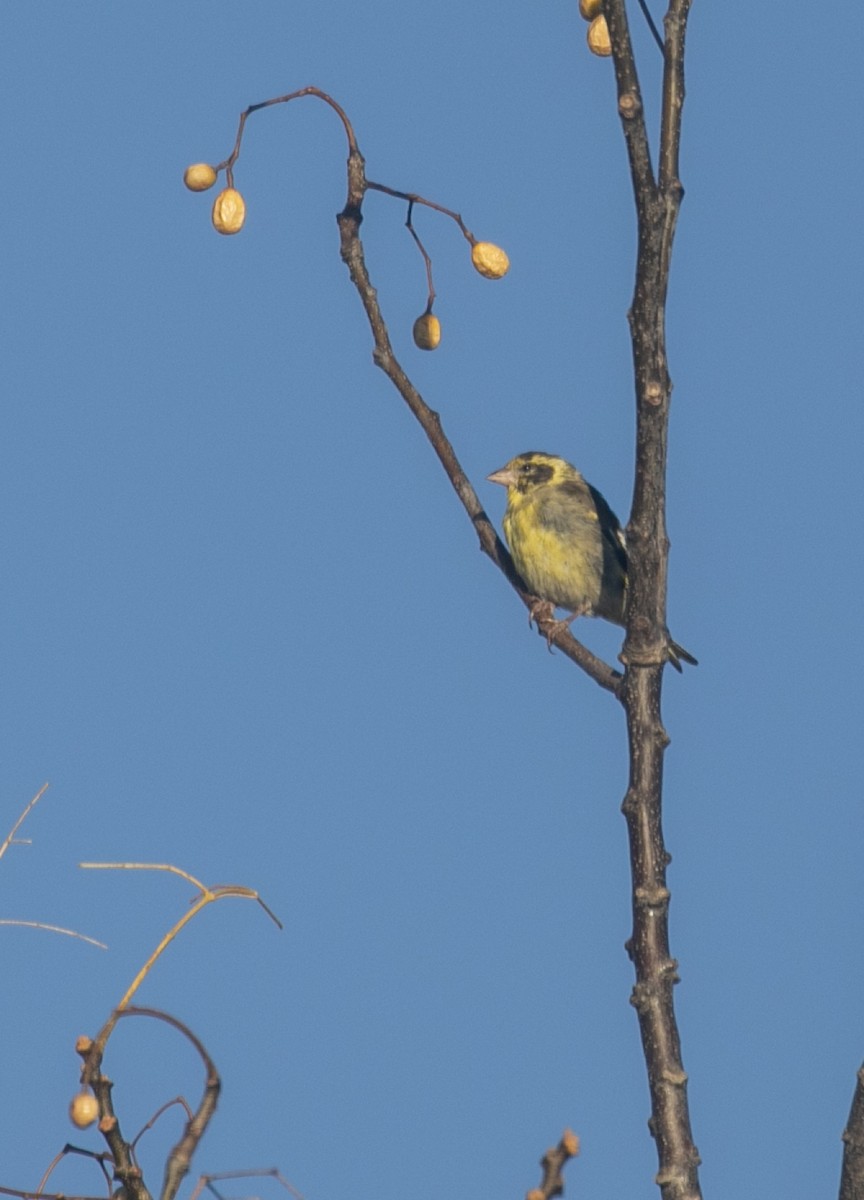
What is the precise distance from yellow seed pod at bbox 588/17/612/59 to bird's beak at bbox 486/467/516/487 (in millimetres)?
6497

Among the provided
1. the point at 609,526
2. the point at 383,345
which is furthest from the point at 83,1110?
the point at 609,526

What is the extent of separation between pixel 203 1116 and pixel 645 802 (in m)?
1.33

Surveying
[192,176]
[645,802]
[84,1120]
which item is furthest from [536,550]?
[84,1120]

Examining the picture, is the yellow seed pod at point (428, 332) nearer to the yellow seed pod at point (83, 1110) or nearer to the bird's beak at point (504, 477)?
the yellow seed pod at point (83, 1110)

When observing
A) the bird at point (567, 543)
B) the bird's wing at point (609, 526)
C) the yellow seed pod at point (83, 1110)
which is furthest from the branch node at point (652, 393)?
the bird's wing at point (609, 526)

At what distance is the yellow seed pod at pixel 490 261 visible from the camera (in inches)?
184

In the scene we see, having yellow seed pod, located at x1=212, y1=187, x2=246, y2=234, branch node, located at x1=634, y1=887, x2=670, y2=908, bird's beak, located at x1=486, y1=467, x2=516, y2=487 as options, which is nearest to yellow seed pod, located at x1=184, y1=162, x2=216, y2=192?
yellow seed pod, located at x1=212, y1=187, x2=246, y2=234

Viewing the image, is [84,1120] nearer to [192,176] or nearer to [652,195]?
[652,195]

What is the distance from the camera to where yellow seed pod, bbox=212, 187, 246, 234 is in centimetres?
440

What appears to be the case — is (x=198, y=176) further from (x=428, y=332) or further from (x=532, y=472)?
(x=532, y=472)

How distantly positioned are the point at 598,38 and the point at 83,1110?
270cm

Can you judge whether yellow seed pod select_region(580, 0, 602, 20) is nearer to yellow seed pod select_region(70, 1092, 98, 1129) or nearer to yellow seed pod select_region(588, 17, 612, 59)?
yellow seed pod select_region(588, 17, 612, 59)

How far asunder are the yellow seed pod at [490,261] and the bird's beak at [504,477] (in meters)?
5.72

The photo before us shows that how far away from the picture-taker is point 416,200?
4281 millimetres
